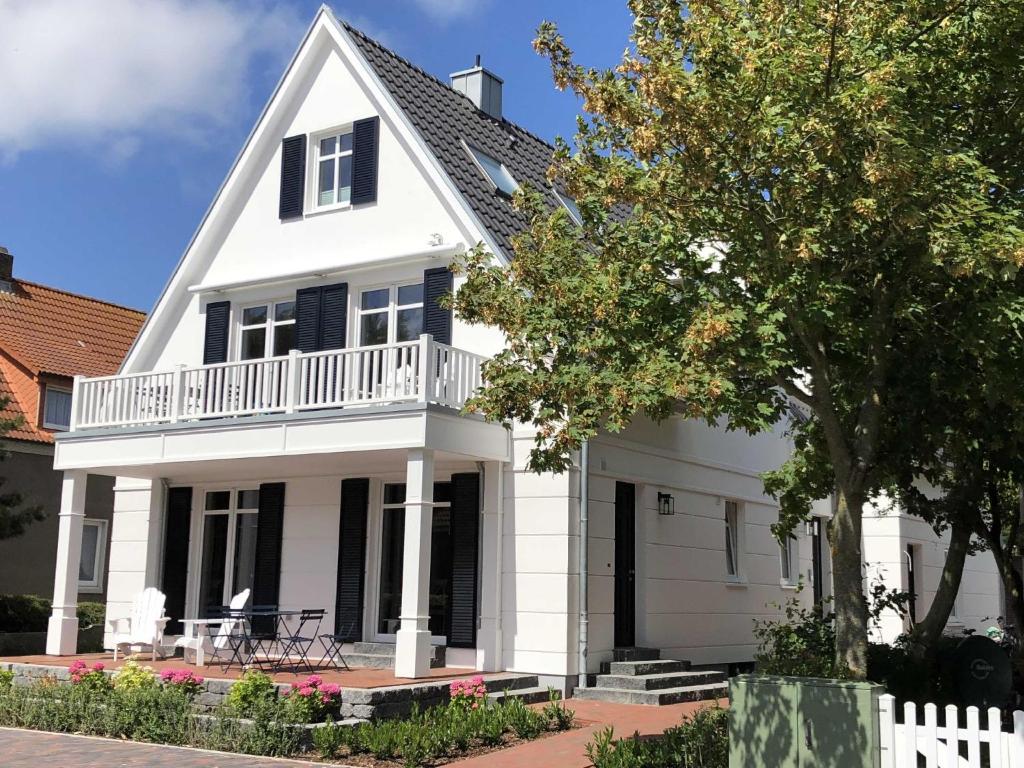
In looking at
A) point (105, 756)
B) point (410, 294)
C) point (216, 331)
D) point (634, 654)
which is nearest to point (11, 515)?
point (216, 331)

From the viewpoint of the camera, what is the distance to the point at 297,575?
1800 centimetres

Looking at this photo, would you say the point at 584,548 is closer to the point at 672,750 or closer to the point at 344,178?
the point at 672,750

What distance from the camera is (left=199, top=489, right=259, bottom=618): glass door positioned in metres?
18.9

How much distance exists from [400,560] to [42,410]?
12.8m

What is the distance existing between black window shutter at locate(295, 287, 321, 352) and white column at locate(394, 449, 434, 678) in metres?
4.46

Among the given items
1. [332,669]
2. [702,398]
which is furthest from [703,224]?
[332,669]

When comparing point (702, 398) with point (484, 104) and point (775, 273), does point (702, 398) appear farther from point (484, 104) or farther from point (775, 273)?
point (484, 104)

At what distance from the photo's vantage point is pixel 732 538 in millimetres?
20703

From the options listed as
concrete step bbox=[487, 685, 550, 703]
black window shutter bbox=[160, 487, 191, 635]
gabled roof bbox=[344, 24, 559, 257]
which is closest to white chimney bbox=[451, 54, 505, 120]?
gabled roof bbox=[344, 24, 559, 257]

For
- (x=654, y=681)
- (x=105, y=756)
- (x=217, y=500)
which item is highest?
(x=217, y=500)

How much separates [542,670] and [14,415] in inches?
604

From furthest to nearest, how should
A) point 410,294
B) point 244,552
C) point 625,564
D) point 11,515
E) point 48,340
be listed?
point 48,340, point 11,515, point 244,552, point 410,294, point 625,564

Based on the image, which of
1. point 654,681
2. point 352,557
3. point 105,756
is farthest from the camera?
point 352,557

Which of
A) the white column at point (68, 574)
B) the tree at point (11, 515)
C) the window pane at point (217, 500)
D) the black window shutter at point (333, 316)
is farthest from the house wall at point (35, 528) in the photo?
the black window shutter at point (333, 316)
